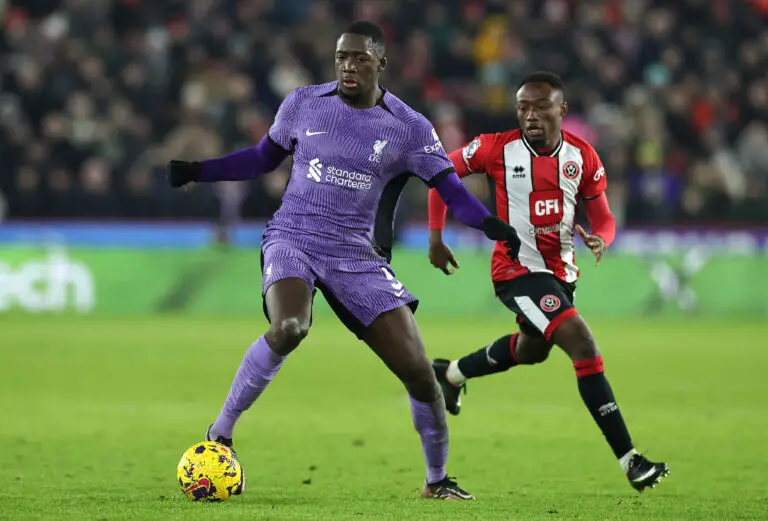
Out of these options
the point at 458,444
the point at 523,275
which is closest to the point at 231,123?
the point at 458,444

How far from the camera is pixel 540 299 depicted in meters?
7.60

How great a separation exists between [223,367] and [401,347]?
7.23 m

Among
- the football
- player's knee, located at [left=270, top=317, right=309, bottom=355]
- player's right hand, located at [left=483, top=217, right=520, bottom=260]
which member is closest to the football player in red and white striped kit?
player's right hand, located at [left=483, top=217, right=520, bottom=260]

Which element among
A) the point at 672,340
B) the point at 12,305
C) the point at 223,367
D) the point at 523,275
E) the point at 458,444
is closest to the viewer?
the point at 523,275

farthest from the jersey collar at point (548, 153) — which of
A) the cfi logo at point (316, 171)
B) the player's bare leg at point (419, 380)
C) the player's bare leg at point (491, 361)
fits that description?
the cfi logo at point (316, 171)

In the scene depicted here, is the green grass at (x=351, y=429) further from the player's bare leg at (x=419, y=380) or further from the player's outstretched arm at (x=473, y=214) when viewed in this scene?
the player's outstretched arm at (x=473, y=214)

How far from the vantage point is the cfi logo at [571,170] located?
7809 mm

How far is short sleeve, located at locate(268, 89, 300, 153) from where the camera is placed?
6816 mm

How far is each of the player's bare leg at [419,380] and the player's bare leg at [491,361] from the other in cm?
153

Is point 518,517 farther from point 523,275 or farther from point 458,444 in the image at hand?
point 458,444

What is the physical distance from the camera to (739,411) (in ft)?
36.4

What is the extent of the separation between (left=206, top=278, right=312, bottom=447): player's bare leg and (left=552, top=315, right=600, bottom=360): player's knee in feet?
5.16

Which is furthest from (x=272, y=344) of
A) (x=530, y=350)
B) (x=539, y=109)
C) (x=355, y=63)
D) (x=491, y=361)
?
(x=491, y=361)

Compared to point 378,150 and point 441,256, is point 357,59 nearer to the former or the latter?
point 378,150
